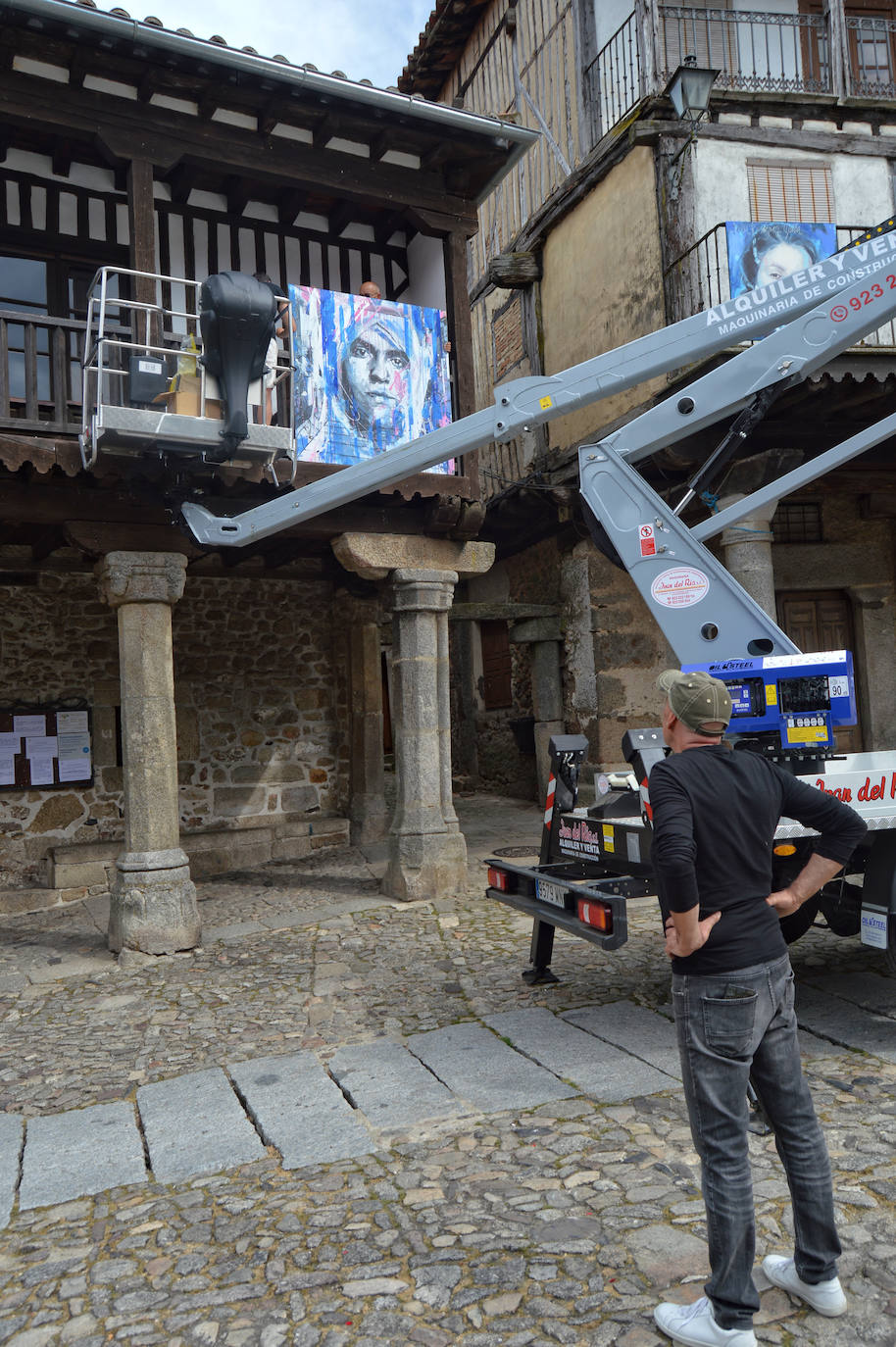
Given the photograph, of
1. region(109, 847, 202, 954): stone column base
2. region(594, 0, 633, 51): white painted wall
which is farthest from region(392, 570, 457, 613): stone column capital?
region(594, 0, 633, 51): white painted wall

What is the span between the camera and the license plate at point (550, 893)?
4.48 meters

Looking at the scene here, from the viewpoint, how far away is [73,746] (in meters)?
10.0

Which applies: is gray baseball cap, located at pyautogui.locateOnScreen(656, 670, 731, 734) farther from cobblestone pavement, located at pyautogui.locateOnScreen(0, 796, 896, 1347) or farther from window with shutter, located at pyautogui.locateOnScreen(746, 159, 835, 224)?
window with shutter, located at pyautogui.locateOnScreen(746, 159, 835, 224)

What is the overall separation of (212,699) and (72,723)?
4.94 ft

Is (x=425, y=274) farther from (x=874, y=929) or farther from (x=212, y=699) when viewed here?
(x=874, y=929)

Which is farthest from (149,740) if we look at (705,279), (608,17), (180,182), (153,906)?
(608,17)

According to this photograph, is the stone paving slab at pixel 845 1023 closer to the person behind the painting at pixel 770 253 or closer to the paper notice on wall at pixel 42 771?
the person behind the painting at pixel 770 253

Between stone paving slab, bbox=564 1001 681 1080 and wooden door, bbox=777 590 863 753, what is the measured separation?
7.80m

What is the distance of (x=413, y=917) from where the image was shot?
25.0ft

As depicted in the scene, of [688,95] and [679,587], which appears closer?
[679,587]

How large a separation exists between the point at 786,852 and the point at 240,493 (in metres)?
5.06

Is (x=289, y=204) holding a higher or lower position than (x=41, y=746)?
higher

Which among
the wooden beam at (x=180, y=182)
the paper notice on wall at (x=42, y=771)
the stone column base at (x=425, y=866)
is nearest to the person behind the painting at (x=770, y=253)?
the wooden beam at (x=180, y=182)

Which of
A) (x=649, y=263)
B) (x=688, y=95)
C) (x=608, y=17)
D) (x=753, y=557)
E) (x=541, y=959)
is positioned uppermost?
(x=608, y=17)
